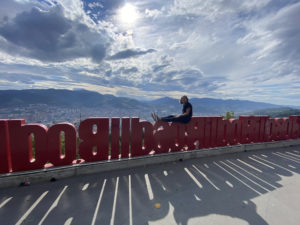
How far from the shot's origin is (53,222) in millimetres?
2486

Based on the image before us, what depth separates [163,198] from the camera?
3.20 metres

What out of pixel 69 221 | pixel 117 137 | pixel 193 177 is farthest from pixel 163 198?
pixel 117 137

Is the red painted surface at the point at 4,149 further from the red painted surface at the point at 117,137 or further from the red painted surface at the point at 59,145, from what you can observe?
the red painted surface at the point at 59,145

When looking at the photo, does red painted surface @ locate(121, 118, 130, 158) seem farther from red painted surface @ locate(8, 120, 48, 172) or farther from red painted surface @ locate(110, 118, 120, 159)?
red painted surface @ locate(8, 120, 48, 172)

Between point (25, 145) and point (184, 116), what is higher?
point (184, 116)

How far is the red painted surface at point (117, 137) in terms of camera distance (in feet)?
12.1

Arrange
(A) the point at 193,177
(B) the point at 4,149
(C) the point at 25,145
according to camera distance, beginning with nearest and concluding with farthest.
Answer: (B) the point at 4,149
(C) the point at 25,145
(A) the point at 193,177

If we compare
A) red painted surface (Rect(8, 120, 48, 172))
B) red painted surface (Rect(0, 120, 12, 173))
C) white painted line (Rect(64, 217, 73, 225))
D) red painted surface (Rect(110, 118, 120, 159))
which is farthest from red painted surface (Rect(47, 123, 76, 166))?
white painted line (Rect(64, 217, 73, 225))

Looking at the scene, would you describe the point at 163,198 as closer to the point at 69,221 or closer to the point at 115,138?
the point at 69,221

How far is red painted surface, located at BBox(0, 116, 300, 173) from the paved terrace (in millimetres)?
661

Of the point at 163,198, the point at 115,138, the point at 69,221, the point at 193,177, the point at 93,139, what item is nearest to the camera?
the point at 69,221

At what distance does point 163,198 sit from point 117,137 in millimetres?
2448

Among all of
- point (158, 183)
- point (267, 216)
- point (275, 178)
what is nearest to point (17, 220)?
point (158, 183)

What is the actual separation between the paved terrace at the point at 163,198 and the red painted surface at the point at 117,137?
0.66 metres
